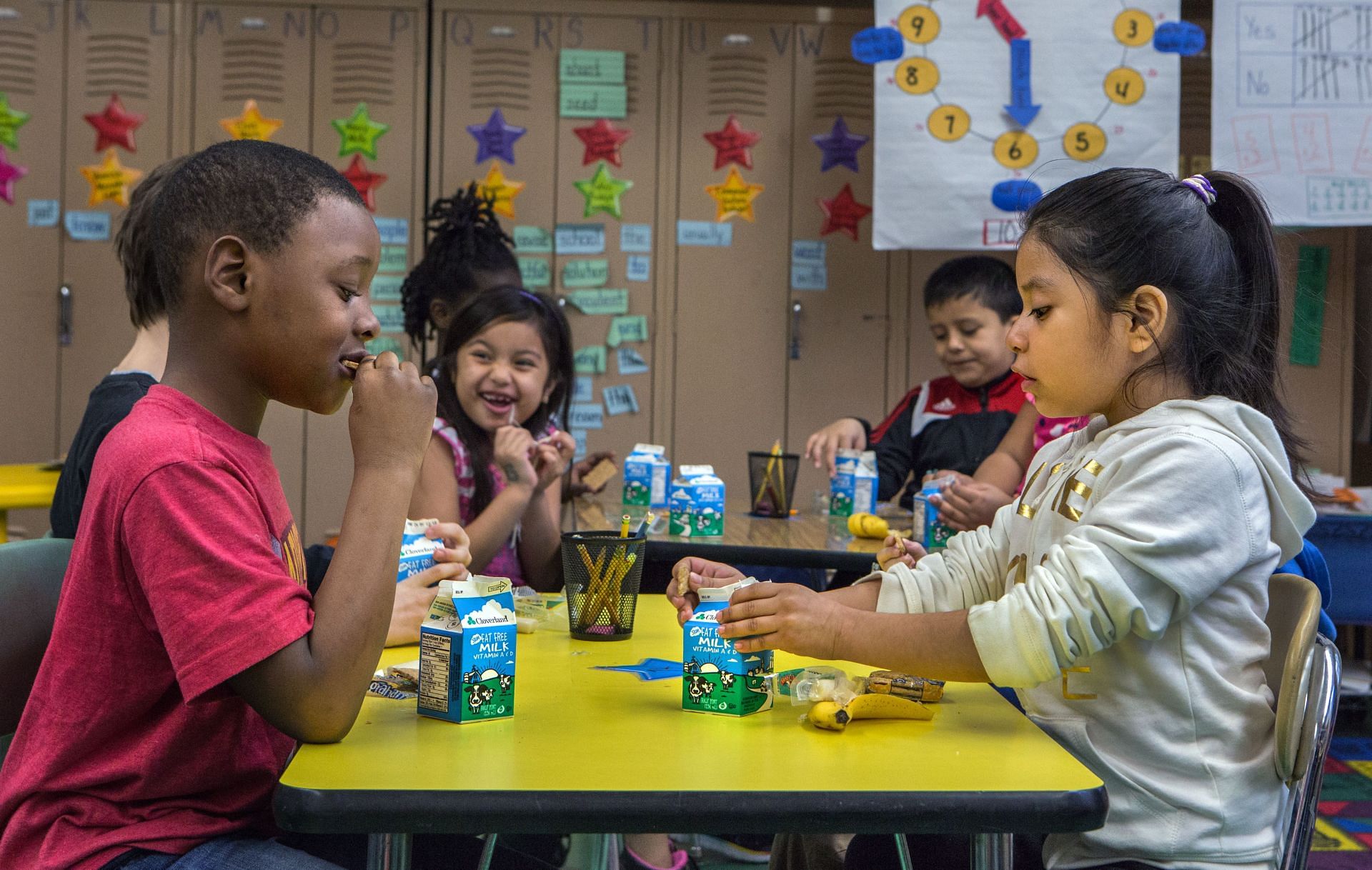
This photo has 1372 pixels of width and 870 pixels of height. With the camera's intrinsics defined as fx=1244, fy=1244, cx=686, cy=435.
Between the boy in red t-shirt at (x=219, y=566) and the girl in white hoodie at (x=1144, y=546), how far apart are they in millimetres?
367

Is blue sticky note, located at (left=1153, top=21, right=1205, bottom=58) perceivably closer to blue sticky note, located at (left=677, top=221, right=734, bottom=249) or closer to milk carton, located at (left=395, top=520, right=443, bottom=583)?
blue sticky note, located at (left=677, top=221, right=734, bottom=249)

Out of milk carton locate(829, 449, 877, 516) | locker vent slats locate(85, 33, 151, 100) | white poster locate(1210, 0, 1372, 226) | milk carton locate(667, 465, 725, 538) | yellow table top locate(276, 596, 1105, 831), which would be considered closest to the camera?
yellow table top locate(276, 596, 1105, 831)

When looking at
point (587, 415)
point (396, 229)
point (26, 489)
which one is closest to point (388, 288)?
point (396, 229)

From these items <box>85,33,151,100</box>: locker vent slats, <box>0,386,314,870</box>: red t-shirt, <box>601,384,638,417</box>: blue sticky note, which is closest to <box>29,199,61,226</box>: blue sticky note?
<box>85,33,151,100</box>: locker vent slats

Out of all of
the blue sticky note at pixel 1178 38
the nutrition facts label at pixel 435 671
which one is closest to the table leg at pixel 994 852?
the nutrition facts label at pixel 435 671

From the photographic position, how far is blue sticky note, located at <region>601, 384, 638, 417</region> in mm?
4520

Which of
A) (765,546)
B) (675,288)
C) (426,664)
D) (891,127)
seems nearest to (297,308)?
(426,664)

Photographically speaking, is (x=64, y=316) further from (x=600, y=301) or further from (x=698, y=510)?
(x=698, y=510)

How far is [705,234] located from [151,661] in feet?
11.7

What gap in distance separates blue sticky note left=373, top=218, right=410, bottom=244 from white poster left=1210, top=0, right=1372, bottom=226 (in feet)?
8.74

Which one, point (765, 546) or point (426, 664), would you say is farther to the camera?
point (765, 546)

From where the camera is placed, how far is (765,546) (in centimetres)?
227

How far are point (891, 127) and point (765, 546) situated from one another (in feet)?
6.79

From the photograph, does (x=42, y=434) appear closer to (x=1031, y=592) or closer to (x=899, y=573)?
(x=899, y=573)
